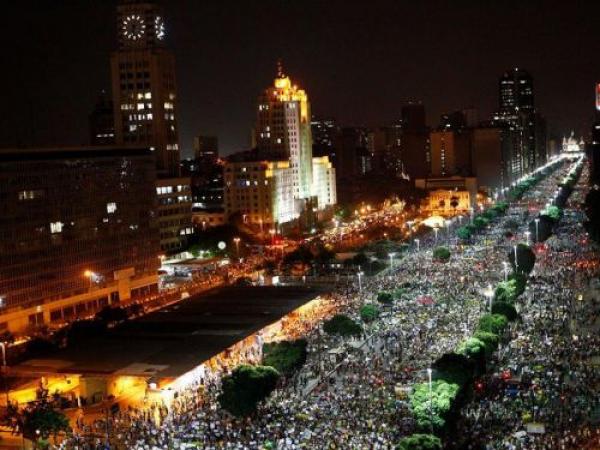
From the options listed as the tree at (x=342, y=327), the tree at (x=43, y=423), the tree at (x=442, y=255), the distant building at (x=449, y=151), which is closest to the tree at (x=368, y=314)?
the tree at (x=342, y=327)

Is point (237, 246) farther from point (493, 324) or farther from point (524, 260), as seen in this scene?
point (493, 324)

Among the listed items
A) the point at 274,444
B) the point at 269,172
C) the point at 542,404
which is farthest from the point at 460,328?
the point at 269,172

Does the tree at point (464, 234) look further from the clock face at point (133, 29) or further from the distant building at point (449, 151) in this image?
the distant building at point (449, 151)

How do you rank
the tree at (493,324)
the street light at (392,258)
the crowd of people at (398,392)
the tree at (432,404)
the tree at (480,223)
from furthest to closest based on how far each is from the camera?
the tree at (480,223) → the street light at (392,258) → the tree at (493,324) → the crowd of people at (398,392) → the tree at (432,404)

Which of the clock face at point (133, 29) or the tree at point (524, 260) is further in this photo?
the clock face at point (133, 29)

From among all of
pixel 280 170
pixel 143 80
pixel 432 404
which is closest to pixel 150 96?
pixel 143 80

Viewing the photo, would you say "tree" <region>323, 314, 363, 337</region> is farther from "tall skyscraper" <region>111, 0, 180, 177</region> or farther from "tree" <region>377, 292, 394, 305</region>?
"tall skyscraper" <region>111, 0, 180, 177</region>
